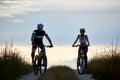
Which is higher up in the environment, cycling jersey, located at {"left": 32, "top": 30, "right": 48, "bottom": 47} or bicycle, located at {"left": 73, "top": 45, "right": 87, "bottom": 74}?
cycling jersey, located at {"left": 32, "top": 30, "right": 48, "bottom": 47}

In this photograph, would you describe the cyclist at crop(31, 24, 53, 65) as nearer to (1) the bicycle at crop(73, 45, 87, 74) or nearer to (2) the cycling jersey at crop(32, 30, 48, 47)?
(2) the cycling jersey at crop(32, 30, 48, 47)

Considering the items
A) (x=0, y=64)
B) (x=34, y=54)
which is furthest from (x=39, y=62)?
(x=0, y=64)

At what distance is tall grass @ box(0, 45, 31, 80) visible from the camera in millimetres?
19245

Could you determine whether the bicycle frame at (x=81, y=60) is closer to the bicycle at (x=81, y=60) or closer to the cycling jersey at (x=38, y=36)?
the bicycle at (x=81, y=60)

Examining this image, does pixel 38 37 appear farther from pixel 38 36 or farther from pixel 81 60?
pixel 81 60

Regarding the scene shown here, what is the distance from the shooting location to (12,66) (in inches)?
886

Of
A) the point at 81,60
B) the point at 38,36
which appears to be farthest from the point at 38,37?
the point at 81,60

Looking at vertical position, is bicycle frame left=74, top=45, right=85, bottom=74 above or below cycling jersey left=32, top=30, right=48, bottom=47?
below

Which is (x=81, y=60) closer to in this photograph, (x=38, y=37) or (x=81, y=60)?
(x=81, y=60)

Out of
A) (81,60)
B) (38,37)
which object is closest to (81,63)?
(81,60)

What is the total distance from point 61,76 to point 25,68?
7.72m

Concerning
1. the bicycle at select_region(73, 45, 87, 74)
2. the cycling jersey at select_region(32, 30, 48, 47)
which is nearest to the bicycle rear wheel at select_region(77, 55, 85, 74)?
the bicycle at select_region(73, 45, 87, 74)

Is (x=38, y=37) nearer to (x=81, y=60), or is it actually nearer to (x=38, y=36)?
(x=38, y=36)

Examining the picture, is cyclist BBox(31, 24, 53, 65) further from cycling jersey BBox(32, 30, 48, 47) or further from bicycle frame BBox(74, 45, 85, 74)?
bicycle frame BBox(74, 45, 85, 74)
